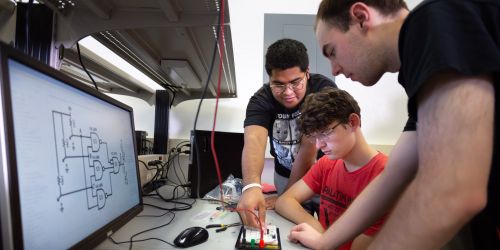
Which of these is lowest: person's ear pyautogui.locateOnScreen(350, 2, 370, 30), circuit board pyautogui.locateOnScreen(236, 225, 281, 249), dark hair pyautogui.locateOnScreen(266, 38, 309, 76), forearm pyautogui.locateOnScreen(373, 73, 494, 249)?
circuit board pyautogui.locateOnScreen(236, 225, 281, 249)

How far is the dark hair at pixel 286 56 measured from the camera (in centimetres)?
111

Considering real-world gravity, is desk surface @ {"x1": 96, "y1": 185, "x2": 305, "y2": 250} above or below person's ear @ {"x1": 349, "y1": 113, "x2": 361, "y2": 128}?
below

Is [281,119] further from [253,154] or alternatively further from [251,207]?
[251,207]

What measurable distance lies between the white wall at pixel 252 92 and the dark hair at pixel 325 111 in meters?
1.14

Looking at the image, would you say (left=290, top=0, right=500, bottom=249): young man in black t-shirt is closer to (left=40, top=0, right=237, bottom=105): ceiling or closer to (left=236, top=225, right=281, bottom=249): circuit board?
(left=236, top=225, right=281, bottom=249): circuit board

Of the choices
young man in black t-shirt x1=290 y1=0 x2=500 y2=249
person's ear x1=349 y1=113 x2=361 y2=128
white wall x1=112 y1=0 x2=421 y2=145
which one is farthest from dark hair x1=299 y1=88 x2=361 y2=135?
white wall x1=112 y1=0 x2=421 y2=145

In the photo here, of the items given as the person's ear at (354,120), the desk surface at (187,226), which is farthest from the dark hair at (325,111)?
the desk surface at (187,226)

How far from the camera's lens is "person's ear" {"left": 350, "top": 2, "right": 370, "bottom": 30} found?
1.94 ft

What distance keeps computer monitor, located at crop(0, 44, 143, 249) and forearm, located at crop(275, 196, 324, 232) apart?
531mm

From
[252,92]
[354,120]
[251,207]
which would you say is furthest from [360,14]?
[252,92]

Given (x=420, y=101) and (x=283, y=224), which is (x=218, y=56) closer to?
(x=283, y=224)

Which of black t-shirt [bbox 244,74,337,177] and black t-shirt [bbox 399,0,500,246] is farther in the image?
black t-shirt [bbox 244,74,337,177]

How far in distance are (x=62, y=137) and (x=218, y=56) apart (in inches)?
30.6

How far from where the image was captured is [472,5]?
A: 372 millimetres
